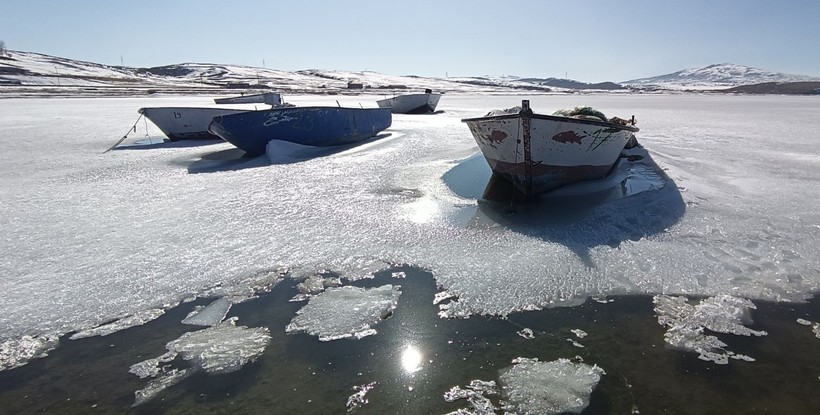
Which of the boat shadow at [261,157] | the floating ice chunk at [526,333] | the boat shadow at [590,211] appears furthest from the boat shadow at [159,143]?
the floating ice chunk at [526,333]

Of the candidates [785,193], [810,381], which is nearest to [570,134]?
[785,193]

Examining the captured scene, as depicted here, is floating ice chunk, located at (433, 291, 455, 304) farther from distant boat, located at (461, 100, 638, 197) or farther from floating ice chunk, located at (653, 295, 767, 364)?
distant boat, located at (461, 100, 638, 197)

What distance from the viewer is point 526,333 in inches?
A: 122

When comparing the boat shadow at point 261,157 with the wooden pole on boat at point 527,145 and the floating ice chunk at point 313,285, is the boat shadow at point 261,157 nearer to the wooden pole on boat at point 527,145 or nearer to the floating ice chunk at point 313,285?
the wooden pole on boat at point 527,145

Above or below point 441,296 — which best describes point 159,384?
below

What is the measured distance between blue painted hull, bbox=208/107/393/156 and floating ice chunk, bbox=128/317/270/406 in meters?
7.02

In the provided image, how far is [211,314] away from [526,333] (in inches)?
89.6

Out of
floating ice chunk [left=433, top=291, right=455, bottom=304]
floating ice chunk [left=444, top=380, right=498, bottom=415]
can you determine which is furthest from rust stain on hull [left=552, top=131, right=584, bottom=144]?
floating ice chunk [left=444, top=380, right=498, bottom=415]

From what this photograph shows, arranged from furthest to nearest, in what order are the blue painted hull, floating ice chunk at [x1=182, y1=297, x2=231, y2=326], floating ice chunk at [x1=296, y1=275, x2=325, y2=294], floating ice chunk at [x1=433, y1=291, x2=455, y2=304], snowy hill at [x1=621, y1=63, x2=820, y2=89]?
snowy hill at [x1=621, y1=63, x2=820, y2=89]
the blue painted hull
floating ice chunk at [x1=296, y1=275, x2=325, y2=294]
floating ice chunk at [x1=433, y1=291, x2=455, y2=304]
floating ice chunk at [x1=182, y1=297, x2=231, y2=326]

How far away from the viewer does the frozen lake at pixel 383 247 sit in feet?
10.6

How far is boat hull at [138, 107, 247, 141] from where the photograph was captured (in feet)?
37.7

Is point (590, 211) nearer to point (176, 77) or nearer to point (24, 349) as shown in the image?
point (24, 349)

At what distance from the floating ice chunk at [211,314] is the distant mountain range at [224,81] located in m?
38.3

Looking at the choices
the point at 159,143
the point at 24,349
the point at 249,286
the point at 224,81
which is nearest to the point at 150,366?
the point at 24,349
